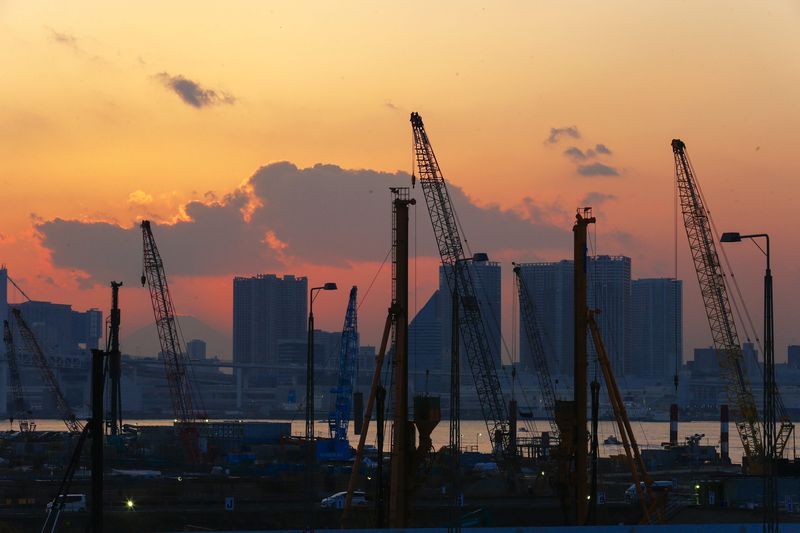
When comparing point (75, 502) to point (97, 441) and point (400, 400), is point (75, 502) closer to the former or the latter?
point (400, 400)

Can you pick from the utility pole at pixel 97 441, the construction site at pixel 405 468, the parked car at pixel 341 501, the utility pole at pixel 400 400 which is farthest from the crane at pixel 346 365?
the utility pole at pixel 97 441

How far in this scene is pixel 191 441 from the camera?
110688 millimetres

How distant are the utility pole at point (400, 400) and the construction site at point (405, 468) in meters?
0.05

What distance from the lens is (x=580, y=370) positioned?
140 feet

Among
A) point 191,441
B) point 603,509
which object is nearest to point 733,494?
point 603,509

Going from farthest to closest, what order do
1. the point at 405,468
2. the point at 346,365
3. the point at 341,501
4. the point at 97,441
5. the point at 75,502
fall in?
the point at 346,365
the point at 341,501
the point at 75,502
the point at 405,468
the point at 97,441

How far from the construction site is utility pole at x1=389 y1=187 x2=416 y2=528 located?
46 millimetres

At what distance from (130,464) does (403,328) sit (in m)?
58.9

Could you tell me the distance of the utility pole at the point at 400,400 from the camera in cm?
4197

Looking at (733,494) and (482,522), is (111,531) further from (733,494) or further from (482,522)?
(733,494)

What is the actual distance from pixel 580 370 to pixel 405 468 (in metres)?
6.33

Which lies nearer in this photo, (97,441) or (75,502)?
(97,441)

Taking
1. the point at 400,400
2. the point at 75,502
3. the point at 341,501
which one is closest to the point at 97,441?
the point at 400,400

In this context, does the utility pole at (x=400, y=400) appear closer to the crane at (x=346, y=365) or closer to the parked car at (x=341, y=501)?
the parked car at (x=341, y=501)
